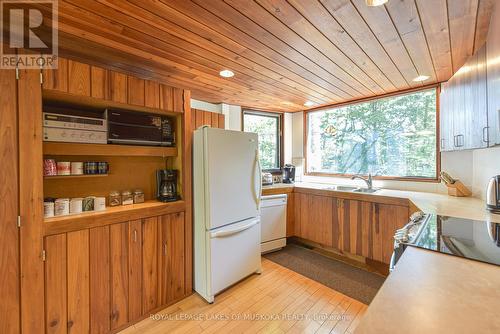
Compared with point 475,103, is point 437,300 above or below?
below

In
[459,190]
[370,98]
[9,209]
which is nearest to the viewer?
[9,209]

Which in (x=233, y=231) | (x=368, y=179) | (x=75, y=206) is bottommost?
(x=233, y=231)

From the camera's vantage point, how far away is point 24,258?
1296mm

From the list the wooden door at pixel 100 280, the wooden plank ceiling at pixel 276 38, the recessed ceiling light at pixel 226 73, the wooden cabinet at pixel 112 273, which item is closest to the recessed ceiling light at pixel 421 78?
the wooden plank ceiling at pixel 276 38

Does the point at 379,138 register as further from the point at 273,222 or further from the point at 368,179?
the point at 273,222

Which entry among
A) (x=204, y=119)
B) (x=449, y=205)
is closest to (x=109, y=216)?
(x=204, y=119)

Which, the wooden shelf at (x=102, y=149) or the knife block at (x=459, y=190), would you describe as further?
the knife block at (x=459, y=190)

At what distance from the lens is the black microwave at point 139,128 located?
1.76 metres

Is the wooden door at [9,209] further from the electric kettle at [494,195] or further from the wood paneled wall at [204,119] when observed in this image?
the electric kettle at [494,195]

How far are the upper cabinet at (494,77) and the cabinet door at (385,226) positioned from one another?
4.12 feet

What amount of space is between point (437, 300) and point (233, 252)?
1748mm

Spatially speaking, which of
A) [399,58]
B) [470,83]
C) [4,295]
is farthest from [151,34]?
[470,83]

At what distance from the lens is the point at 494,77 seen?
3.81 ft

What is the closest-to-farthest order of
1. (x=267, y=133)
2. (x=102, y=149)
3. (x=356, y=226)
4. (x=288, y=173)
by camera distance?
(x=102, y=149) → (x=356, y=226) → (x=288, y=173) → (x=267, y=133)
